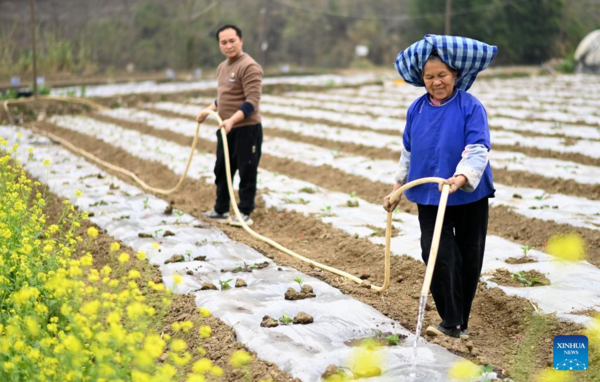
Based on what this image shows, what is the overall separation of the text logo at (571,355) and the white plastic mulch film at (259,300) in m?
0.46

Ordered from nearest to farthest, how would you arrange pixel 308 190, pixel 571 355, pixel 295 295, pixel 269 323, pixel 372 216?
1. pixel 571 355
2. pixel 269 323
3. pixel 295 295
4. pixel 372 216
5. pixel 308 190

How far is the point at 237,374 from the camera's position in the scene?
10.2 feet

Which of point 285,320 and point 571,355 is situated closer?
point 571,355

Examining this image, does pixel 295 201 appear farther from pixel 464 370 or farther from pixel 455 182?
pixel 464 370

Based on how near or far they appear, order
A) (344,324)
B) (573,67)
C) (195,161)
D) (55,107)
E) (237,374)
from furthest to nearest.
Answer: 1. (573,67)
2. (55,107)
3. (195,161)
4. (344,324)
5. (237,374)

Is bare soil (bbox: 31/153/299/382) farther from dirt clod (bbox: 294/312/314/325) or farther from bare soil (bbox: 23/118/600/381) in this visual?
bare soil (bbox: 23/118/600/381)

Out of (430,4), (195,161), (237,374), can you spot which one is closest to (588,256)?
(237,374)

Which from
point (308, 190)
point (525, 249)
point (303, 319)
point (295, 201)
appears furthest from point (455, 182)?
point (308, 190)

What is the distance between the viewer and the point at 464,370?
2668mm

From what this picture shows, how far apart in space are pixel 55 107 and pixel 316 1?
17.4m

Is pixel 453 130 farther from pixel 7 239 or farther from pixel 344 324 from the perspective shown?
pixel 7 239

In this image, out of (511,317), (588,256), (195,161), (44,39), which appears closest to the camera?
(511,317)

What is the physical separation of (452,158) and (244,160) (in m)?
2.76

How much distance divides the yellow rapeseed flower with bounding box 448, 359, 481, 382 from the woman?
0.48m
